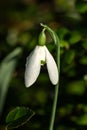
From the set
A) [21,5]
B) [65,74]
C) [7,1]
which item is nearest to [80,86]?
[65,74]

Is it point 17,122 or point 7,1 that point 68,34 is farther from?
point 7,1

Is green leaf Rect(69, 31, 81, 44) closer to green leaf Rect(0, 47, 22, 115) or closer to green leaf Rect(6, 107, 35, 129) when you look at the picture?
green leaf Rect(0, 47, 22, 115)

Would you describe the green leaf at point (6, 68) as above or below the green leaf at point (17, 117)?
below

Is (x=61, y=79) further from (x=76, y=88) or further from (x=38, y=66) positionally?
(x=38, y=66)

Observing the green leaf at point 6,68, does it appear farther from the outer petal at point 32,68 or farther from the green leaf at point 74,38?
the outer petal at point 32,68

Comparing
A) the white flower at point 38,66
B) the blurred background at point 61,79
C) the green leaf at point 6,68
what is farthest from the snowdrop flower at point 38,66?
the green leaf at point 6,68

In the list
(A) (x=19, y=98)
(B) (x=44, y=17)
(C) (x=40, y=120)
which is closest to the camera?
(C) (x=40, y=120)

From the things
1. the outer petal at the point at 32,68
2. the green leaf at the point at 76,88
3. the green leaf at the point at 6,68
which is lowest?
the green leaf at the point at 76,88
